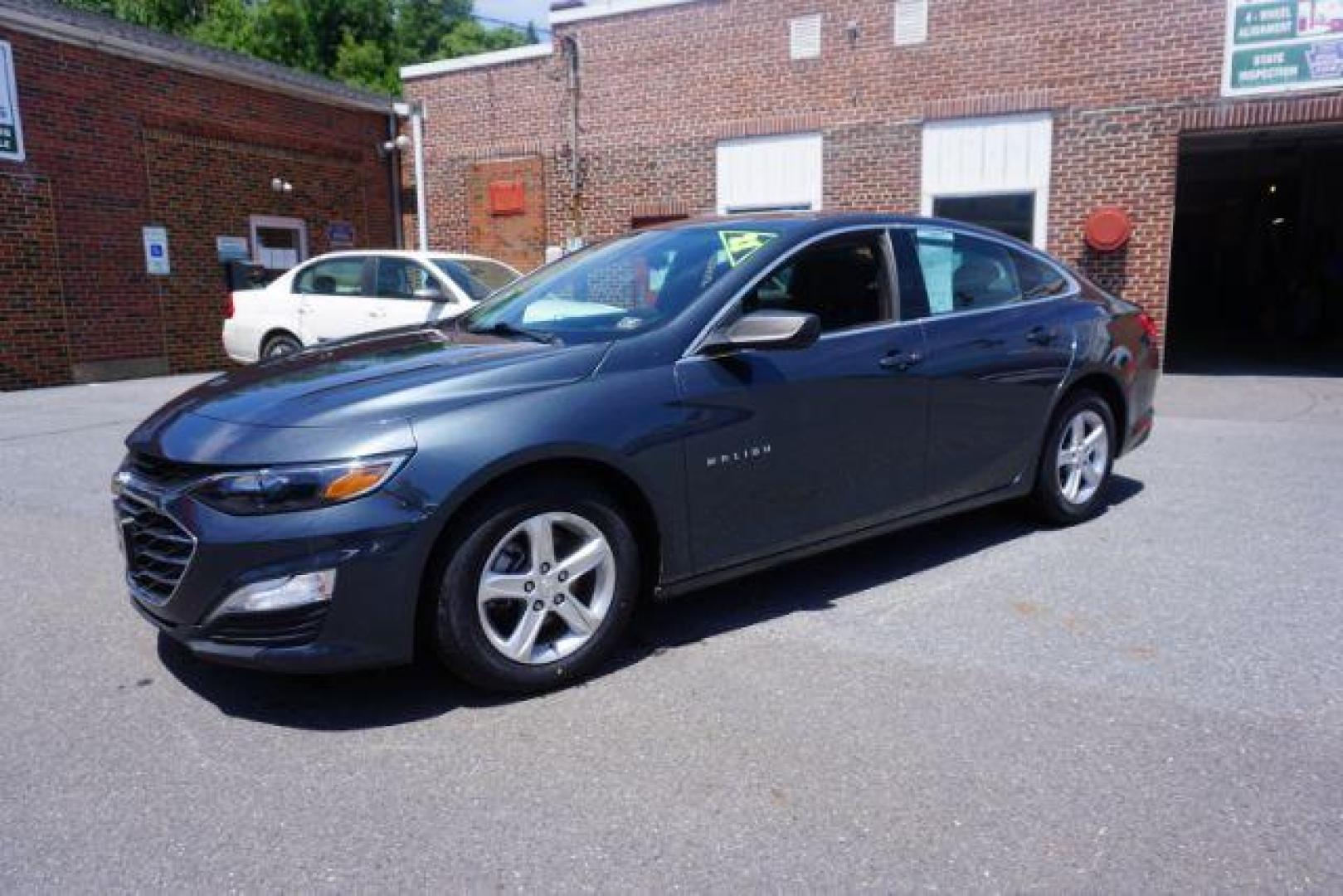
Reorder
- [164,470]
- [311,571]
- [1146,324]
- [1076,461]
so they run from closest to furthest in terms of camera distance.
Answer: [311,571] → [164,470] → [1076,461] → [1146,324]

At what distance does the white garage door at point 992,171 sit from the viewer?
39.2 feet

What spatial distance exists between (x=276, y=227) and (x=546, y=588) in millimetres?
13887

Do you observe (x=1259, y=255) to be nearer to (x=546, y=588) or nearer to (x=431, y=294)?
(x=431, y=294)

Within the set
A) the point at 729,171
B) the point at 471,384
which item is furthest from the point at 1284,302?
→ the point at 471,384

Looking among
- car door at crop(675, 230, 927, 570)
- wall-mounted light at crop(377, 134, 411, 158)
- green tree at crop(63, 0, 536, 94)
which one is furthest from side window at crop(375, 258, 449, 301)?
green tree at crop(63, 0, 536, 94)

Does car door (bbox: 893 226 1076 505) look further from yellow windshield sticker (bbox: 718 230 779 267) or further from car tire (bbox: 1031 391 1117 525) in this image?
yellow windshield sticker (bbox: 718 230 779 267)

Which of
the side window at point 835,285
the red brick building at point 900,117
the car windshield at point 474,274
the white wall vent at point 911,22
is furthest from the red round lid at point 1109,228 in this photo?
the side window at point 835,285

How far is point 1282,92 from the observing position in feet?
35.0

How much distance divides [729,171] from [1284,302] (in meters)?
12.0

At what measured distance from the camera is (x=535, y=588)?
10.3 feet

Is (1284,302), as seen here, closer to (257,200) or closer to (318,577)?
(257,200)

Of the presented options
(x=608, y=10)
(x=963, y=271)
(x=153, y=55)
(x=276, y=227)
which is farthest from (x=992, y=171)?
(x=153, y=55)

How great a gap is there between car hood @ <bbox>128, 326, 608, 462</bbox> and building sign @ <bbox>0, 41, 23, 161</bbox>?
10.4 m

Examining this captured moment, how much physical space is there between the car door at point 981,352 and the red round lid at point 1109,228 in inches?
291
